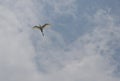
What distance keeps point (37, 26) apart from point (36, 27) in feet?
2.70

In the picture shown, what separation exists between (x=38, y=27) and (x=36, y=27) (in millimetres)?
1168

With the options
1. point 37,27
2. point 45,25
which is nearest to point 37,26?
point 37,27

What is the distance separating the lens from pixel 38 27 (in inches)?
3140

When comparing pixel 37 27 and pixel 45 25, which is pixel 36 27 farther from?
pixel 45 25

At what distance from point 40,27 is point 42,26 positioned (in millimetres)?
1311

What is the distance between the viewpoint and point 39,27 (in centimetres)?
7938

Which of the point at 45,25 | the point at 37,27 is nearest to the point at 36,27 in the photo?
the point at 37,27

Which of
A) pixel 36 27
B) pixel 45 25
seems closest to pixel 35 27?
pixel 36 27

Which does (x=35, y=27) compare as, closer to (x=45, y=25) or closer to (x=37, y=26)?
(x=37, y=26)

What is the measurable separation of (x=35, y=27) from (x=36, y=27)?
0.64 metres

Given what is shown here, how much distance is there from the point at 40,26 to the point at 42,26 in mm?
1350

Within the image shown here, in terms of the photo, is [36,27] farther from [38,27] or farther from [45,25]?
[45,25]

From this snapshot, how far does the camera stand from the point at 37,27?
7988cm

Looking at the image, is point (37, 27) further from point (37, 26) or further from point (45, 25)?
point (45, 25)
